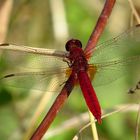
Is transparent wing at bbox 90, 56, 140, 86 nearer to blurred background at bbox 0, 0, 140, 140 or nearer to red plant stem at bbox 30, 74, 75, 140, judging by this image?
blurred background at bbox 0, 0, 140, 140

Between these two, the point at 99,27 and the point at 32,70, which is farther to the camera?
the point at 32,70

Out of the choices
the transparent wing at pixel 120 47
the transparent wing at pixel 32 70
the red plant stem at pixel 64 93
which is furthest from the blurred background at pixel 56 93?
the red plant stem at pixel 64 93

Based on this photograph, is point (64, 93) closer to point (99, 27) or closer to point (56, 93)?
point (99, 27)

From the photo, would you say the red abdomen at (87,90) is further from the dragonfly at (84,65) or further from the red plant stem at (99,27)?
the red plant stem at (99,27)

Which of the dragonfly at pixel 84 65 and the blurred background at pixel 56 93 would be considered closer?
the dragonfly at pixel 84 65

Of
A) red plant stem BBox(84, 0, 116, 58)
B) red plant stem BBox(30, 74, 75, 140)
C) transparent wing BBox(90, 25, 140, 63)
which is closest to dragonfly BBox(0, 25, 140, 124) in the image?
transparent wing BBox(90, 25, 140, 63)

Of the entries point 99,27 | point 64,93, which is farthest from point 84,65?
point 64,93

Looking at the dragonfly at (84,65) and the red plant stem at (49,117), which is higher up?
the dragonfly at (84,65)
